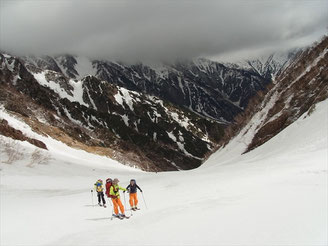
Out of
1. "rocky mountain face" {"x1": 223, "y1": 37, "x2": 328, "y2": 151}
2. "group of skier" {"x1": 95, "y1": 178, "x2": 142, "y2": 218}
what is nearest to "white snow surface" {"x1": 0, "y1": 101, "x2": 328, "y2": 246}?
"group of skier" {"x1": 95, "y1": 178, "x2": 142, "y2": 218}

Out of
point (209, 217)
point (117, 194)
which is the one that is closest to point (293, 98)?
point (117, 194)

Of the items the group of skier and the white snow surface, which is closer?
the white snow surface

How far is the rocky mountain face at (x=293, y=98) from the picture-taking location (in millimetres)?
38594

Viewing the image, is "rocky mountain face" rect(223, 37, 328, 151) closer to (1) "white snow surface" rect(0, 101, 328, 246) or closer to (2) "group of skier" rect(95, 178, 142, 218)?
(1) "white snow surface" rect(0, 101, 328, 246)

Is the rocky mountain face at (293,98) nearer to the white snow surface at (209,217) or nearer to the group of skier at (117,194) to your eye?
the white snow surface at (209,217)

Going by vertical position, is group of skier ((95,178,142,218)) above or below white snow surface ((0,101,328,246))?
above

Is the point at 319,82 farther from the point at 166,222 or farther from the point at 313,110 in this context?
the point at 166,222

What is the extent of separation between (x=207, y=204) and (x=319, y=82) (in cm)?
3347

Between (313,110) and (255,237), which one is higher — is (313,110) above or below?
above

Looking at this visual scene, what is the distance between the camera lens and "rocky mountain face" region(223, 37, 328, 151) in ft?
127

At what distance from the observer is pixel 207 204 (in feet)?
41.5

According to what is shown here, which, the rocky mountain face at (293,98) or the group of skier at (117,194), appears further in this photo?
the rocky mountain face at (293,98)

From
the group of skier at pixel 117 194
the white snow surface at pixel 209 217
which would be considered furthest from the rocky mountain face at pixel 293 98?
the group of skier at pixel 117 194

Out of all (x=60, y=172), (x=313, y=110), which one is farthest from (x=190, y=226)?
(x=60, y=172)
